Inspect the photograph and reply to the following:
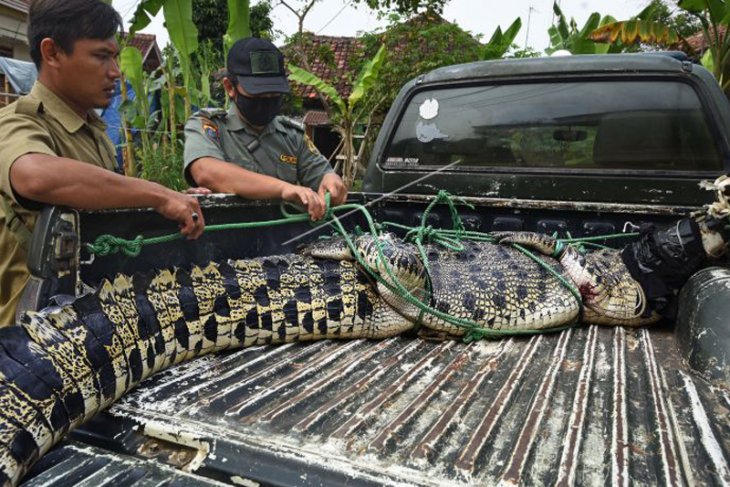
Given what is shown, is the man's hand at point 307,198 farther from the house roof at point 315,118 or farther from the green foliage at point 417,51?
the house roof at point 315,118

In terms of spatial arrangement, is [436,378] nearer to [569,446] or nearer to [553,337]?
[569,446]

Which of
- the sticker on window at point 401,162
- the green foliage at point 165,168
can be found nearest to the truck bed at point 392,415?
the sticker on window at point 401,162

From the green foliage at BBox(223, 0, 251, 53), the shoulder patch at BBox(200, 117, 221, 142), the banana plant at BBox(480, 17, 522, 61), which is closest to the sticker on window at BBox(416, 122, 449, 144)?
the shoulder patch at BBox(200, 117, 221, 142)

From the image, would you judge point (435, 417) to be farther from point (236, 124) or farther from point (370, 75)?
point (370, 75)

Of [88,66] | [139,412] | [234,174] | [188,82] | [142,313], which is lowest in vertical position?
[139,412]

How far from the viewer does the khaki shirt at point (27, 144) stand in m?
1.53

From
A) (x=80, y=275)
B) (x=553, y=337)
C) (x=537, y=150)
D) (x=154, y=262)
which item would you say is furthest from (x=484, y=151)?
(x=80, y=275)

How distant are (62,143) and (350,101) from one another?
831cm

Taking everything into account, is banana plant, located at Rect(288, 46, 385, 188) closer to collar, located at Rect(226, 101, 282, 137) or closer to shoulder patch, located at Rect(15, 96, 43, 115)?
collar, located at Rect(226, 101, 282, 137)

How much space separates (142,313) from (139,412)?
0.34 metres

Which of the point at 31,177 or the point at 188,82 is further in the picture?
the point at 188,82

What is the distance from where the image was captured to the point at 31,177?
4.69 feet

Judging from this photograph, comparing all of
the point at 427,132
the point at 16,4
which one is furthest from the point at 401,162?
the point at 16,4

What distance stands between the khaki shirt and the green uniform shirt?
639 mm
